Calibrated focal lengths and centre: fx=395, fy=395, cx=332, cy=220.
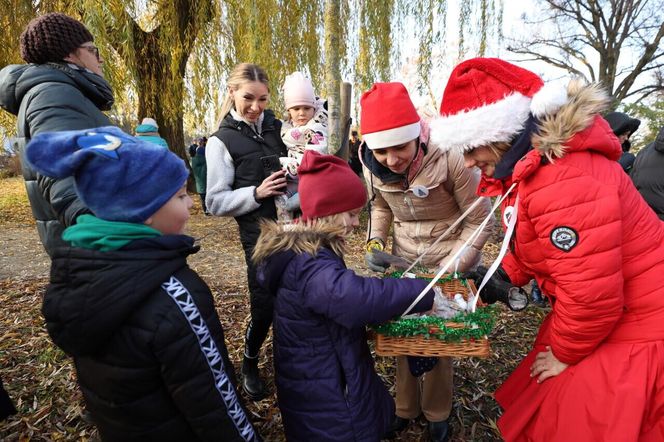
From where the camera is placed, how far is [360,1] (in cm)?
571

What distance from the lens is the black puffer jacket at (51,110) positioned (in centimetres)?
166

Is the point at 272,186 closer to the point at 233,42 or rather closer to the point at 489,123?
the point at 489,123

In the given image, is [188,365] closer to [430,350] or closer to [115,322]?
[115,322]

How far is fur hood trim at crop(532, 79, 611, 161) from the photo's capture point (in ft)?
4.43

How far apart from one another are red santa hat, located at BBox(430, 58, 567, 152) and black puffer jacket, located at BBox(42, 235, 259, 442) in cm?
115

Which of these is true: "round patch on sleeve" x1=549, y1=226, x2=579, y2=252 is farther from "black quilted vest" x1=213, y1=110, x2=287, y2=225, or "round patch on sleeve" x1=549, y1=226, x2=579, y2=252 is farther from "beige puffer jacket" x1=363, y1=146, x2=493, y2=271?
"black quilted vest" x1=213, y1=110, x2=287, y2=225

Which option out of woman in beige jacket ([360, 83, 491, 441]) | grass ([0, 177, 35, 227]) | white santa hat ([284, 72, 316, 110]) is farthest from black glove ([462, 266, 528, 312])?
grass ([0, 177, 35, 227])

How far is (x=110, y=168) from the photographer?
4.13 feet

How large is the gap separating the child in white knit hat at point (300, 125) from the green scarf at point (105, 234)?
4.36 ft

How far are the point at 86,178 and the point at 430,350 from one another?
1356 mm

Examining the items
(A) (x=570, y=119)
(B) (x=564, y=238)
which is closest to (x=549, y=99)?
(A) (x=570, y=119)

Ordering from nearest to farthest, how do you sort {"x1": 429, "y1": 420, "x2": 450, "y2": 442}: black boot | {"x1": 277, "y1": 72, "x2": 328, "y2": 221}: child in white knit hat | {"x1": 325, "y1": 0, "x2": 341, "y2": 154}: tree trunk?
{"x1": 429, "y1": 420, "x2": 450, "y2": 442}: black boot, {"x1": 277, "y1": 72, "x2": 328, "y2": 221}: child in white knit hat, {"x1": 325, "y1": 0, "x2": 341, "y2": 154}: tree trunk

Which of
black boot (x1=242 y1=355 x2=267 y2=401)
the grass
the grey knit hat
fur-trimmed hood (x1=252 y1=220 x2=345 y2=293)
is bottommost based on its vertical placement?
the grass

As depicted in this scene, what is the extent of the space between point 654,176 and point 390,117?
2.97m
